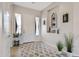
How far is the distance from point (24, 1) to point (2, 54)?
91 cm

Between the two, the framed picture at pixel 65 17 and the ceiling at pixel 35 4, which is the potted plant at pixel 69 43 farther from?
the ceiling at pixel 35 4

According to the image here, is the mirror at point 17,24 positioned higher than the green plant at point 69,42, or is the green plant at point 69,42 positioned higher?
the mirror at point 17,24

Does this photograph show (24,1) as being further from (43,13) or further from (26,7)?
(43,13)

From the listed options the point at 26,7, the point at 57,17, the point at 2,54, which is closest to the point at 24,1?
the point at 26,7

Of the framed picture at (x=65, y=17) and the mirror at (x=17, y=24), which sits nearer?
Answer: the mirror at (x=17, y=24)

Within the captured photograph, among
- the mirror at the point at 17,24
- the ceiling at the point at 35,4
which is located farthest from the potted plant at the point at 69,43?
the mirror at the point at 17,24

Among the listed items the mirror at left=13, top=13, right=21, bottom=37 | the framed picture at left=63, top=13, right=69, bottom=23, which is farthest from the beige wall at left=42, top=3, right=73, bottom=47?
the mirror at left=13, top=13, right=21, bottom=37

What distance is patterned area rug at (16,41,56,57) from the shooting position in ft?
5.93

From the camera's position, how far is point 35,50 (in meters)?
1.86

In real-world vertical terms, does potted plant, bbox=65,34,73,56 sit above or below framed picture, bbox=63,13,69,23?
below

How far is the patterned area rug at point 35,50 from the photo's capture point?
1807 millimetres

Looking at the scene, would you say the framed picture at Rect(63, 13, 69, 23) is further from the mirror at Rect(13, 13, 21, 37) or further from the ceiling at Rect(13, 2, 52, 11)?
the mirror at Rect(13, 13, 21, 37)

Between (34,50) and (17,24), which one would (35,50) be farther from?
(17,24)

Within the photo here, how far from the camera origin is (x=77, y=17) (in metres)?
1.96
